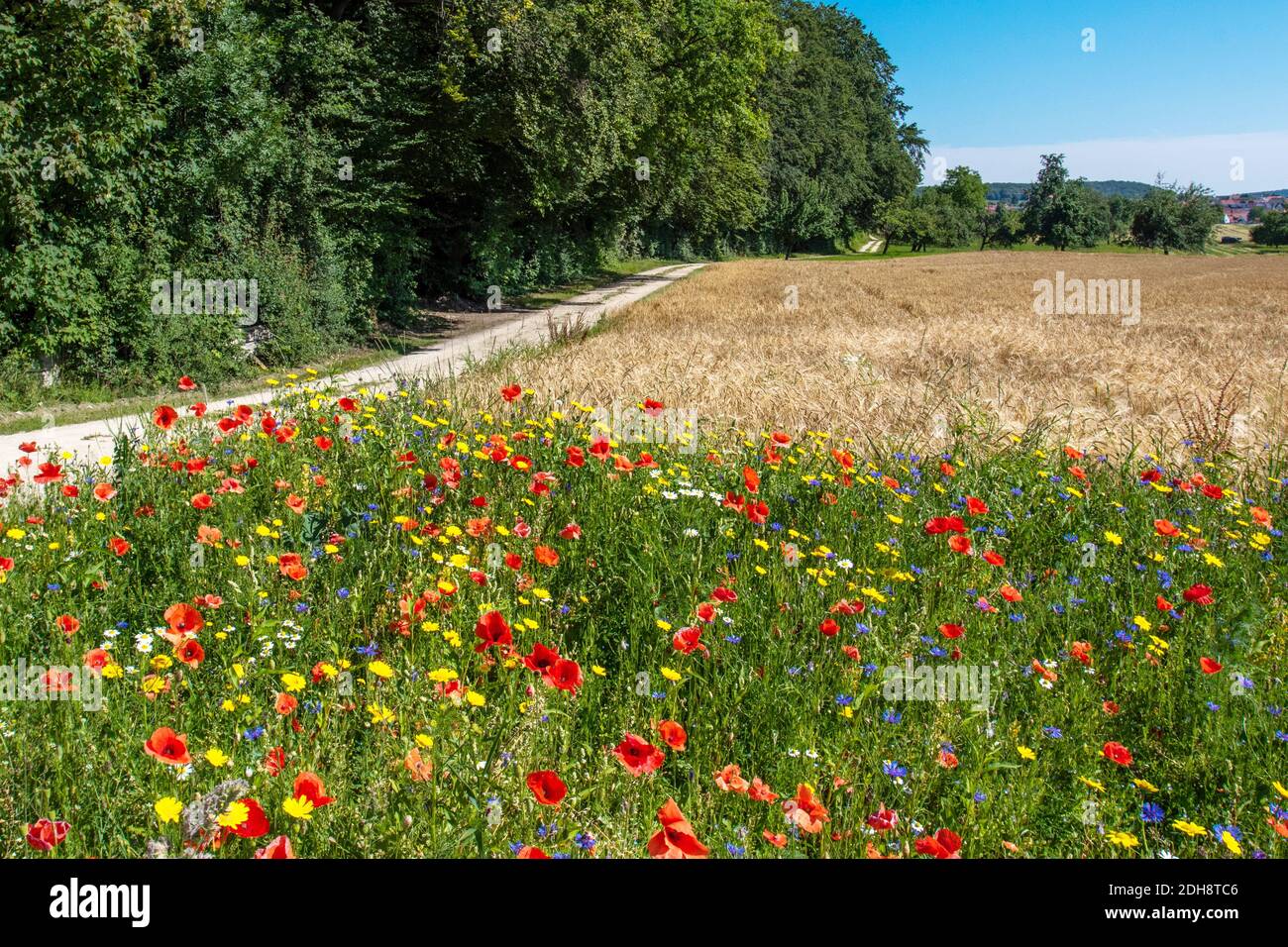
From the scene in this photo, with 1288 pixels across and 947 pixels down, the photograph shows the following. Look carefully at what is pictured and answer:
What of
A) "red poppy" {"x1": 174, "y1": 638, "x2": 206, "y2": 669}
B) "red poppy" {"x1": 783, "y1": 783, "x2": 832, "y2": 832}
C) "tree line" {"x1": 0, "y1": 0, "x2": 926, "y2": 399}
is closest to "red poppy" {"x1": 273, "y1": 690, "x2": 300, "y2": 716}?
"red poppy" {"x1": 174, "y1": 638, "x2": 206, "y2": 669}

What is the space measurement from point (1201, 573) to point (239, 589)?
15.6ft

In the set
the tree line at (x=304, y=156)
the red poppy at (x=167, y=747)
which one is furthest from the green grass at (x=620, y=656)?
the tree line at (x=304, y=156)

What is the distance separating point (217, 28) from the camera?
13.1 m

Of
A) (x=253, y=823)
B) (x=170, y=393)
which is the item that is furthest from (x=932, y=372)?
(x=253, y=823)

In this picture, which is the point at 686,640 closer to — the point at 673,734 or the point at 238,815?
the point at 673,734

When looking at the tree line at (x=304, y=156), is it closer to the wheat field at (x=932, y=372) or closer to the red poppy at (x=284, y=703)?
the wheat field at (x=932, y=372)

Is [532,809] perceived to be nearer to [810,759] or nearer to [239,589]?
[810,759]

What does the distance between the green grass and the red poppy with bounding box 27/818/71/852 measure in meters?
0.21

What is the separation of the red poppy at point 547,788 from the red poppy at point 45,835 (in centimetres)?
114

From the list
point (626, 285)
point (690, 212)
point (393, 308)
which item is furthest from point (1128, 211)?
point (393, 308)

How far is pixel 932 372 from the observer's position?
10492 millimetres

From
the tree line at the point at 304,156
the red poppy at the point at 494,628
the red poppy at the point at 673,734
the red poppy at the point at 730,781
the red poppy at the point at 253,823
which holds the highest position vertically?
the tree line at the point at 304,156

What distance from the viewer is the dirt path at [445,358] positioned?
8.09 meters

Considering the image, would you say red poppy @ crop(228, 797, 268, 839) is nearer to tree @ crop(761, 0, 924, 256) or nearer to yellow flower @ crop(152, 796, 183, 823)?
yellow flower @ crop(152, 796, 183, 823)
